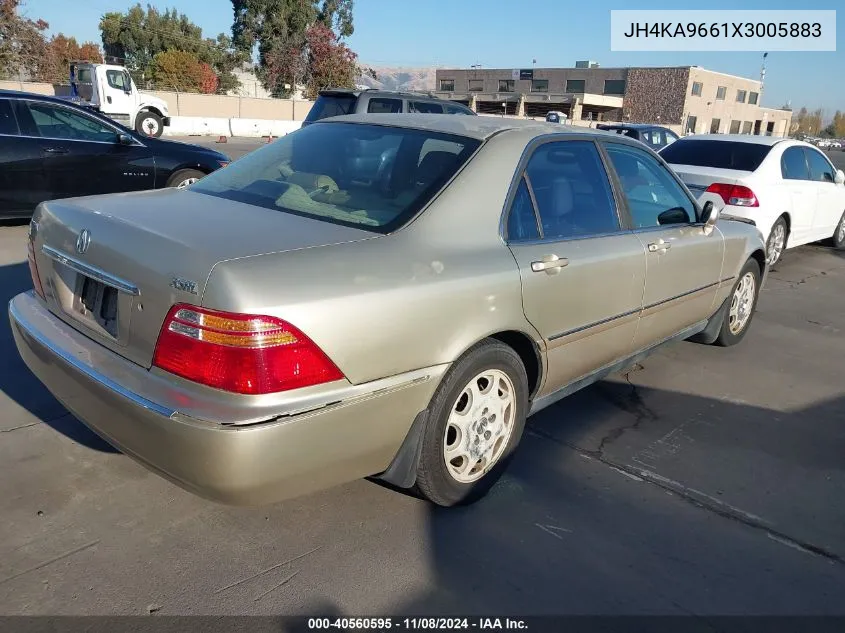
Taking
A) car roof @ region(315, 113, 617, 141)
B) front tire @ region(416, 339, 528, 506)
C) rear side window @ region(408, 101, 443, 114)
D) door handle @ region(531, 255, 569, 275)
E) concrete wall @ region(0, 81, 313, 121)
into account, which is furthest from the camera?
concrete wall @ region(0, 81, 313, 121)

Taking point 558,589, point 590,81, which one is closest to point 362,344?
point 558,589

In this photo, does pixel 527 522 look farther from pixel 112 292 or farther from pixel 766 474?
pixel 112 292

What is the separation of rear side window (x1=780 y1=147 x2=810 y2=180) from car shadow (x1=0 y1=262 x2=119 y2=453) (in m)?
7.83

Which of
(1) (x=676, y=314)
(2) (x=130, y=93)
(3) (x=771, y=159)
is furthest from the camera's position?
(2) (x=130, y=93)

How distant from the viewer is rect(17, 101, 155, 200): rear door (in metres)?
7.44

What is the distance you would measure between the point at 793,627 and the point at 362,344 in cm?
181

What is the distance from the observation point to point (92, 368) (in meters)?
2.44

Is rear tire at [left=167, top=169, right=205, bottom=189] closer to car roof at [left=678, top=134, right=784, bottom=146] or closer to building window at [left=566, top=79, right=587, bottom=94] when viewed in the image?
car roof at [left=678, top=134, right=784, bottom=146]

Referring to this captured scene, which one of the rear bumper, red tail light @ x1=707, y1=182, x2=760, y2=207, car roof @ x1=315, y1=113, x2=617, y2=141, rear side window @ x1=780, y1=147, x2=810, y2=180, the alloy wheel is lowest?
the alloy wheel

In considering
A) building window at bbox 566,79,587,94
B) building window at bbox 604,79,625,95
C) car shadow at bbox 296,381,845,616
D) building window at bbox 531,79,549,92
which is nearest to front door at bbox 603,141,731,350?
car shadow at bbox 296,381,845,616

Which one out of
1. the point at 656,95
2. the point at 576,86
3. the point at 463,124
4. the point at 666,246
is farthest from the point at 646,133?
the point at 576,86

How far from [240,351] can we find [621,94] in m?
69.0

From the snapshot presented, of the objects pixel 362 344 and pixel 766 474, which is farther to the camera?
pixel 766 474

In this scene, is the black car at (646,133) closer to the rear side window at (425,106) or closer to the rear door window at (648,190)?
the rear side window at (425,106)
